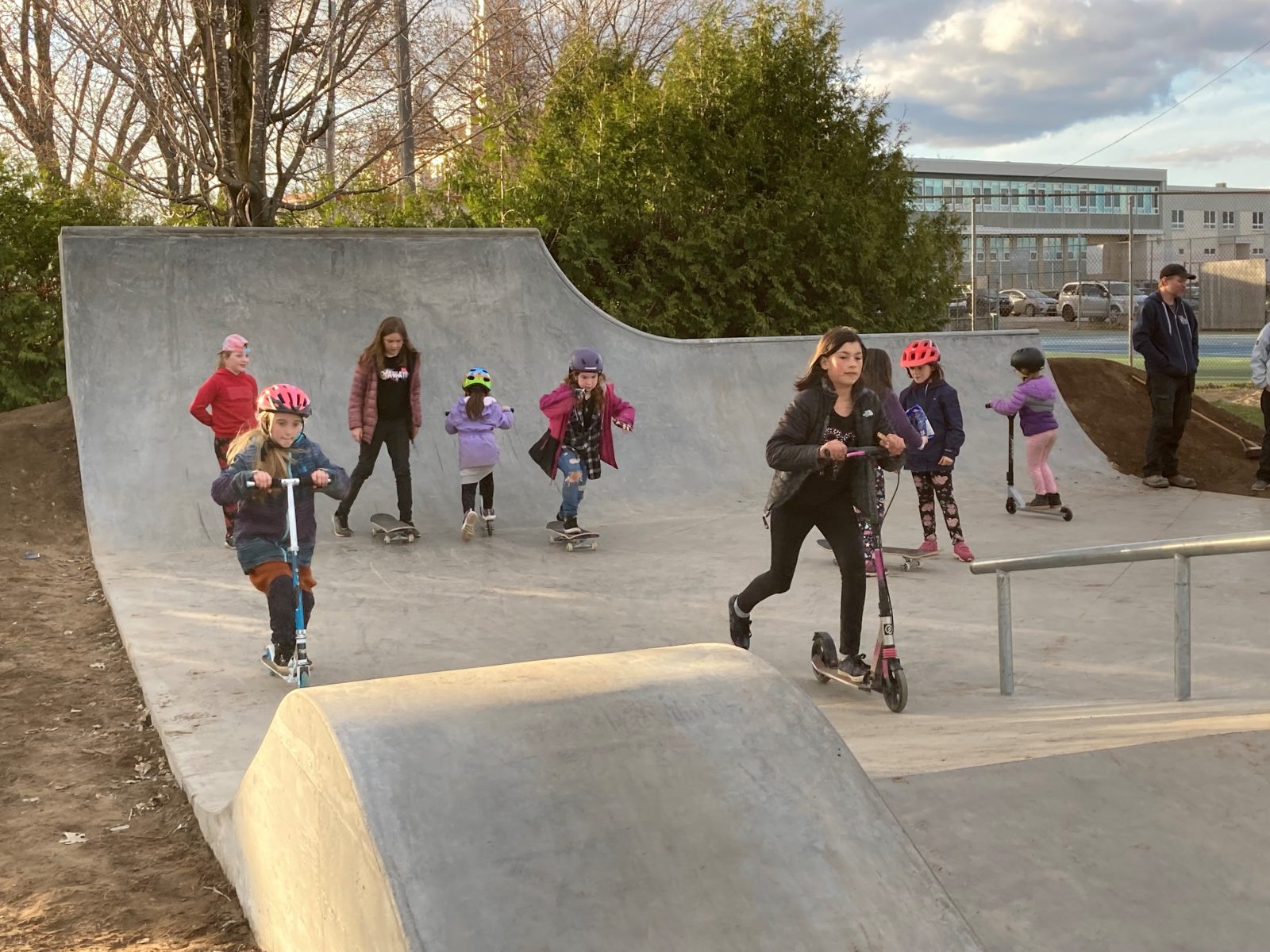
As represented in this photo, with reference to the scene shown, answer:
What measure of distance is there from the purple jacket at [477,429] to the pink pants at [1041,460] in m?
4.49

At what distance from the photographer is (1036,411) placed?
1020 cm

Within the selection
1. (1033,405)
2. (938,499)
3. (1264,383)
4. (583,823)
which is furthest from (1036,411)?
(583,823)

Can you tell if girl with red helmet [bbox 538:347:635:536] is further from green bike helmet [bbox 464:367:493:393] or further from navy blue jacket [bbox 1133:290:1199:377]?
navy blue jacket [bbox 1133:290:1199:377]

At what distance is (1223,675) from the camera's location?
5.67 meters

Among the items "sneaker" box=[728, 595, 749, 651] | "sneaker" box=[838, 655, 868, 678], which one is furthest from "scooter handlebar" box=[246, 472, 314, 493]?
"sneaker" box=[838, 655, 868, 678]

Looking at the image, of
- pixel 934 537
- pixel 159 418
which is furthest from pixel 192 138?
pixel 934 537

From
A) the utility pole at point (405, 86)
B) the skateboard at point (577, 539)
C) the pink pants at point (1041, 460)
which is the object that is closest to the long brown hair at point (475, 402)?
the skateboard at point (577, 539)

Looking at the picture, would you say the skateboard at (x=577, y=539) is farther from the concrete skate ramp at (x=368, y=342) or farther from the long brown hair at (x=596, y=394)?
the concrete skate ramp at (x=368, y=342)

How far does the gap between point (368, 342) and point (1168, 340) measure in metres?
7.76

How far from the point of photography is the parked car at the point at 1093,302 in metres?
32.1

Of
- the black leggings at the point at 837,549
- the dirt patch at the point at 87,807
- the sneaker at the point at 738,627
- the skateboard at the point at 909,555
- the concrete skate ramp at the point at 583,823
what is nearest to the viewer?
the concrete skate ramp at the point at 583,823

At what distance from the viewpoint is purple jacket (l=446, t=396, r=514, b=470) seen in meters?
9.39

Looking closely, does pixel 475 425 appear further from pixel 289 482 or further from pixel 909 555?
pixel 289 482

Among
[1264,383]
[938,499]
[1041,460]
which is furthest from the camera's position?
[1264,383]
